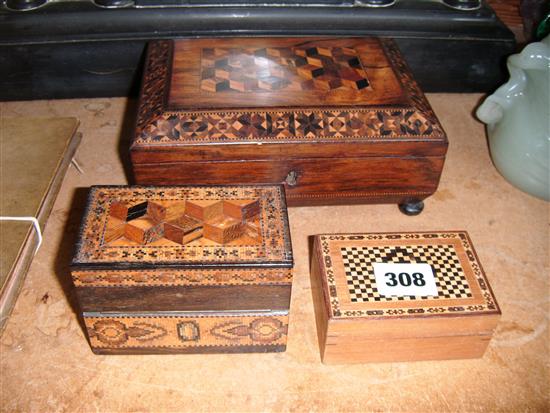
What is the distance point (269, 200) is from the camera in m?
1.41

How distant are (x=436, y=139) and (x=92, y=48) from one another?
115 cm

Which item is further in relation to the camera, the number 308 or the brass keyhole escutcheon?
the brass keyhole escutcheon

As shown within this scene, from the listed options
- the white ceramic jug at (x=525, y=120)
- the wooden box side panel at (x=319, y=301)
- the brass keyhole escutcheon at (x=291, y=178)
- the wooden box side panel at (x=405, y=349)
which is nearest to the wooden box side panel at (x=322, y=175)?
the brass keyhole escutcheon at (x=291, y=178)

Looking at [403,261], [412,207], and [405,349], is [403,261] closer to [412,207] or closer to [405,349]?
[405,349]

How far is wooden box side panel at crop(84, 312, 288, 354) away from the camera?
136 centimetres

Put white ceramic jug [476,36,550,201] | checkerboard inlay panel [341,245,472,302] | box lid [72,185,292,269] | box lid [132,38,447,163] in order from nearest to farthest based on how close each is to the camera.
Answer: box lid [72,185,292,269]
checkerboard inlay panel [341,245,472,302]
box lid [132,38,447,163]
white ceramic jug [476,36,550,201]

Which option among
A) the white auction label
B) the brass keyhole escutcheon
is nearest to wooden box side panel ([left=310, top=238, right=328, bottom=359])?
the white auction label

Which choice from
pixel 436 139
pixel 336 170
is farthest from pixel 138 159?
pixel 436 139

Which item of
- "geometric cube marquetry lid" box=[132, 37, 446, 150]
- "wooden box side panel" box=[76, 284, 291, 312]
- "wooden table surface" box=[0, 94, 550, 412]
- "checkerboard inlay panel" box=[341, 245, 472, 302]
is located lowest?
"wooden table surface" box=[0, 94, 550, 412]

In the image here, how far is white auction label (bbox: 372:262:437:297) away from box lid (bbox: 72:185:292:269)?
0.82 ft

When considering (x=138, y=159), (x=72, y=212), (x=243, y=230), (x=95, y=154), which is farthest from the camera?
(x=95, y=154)

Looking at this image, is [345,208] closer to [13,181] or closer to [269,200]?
[269,200]

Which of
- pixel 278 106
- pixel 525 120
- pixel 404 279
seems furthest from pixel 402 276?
pixel 525 120

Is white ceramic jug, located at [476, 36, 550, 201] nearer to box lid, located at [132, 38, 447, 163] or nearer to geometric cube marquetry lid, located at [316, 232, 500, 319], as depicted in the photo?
box lid, located at [132, 38, 447, 163]
